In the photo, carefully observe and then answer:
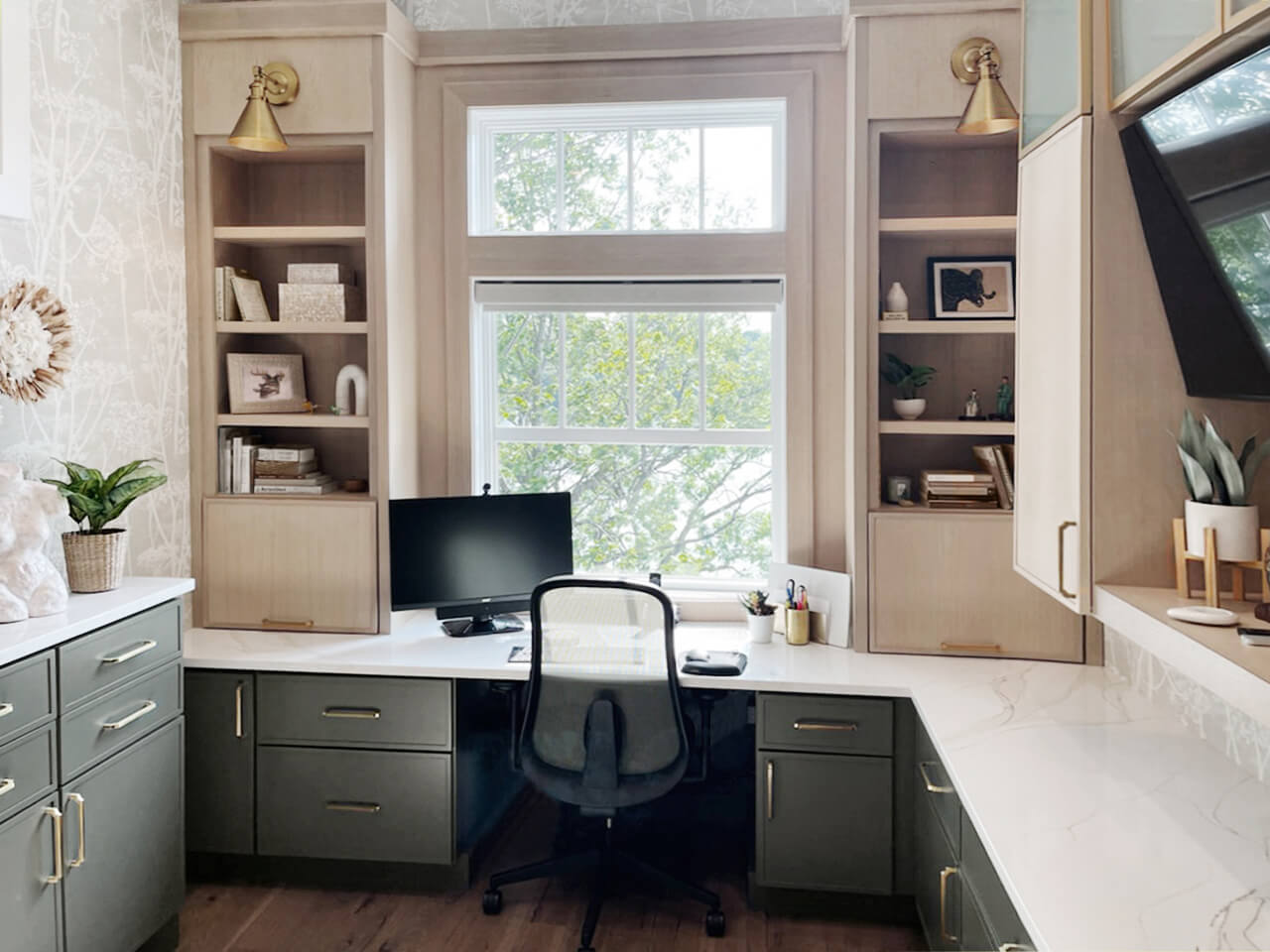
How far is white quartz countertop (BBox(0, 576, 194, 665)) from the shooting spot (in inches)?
78.2

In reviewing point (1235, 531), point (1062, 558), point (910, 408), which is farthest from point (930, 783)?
point (910, 408)

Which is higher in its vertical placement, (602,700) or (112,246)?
(112,246)

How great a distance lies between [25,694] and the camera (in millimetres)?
1993

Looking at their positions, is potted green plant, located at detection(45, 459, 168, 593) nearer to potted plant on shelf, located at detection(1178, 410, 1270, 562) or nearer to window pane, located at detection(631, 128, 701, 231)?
window pane, located at detection(631, 128, 701, 231)

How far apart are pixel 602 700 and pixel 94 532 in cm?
130

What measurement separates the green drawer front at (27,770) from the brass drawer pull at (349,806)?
0.81 m

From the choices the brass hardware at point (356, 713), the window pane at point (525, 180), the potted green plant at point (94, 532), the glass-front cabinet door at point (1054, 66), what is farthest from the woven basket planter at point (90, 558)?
the glass-front cabinet door at point (1054, 66)

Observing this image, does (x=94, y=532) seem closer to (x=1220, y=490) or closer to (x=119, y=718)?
(x=119, y=718)

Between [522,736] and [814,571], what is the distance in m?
1.01

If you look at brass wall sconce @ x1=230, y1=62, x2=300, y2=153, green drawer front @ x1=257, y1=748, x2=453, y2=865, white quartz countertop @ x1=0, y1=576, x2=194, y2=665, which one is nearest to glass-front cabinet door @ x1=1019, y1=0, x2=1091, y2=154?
brass wall sconce @ x1=230, y1=62, x2=300, y2=153

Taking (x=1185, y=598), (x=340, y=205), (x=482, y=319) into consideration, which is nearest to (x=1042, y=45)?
(x=1185, y=598)

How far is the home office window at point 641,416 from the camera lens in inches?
130

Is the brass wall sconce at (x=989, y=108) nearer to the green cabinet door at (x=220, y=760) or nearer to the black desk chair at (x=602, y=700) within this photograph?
the black desk chair at (x=602, y=700)

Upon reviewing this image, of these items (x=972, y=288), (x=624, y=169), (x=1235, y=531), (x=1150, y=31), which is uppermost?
(x=624, y=169)
